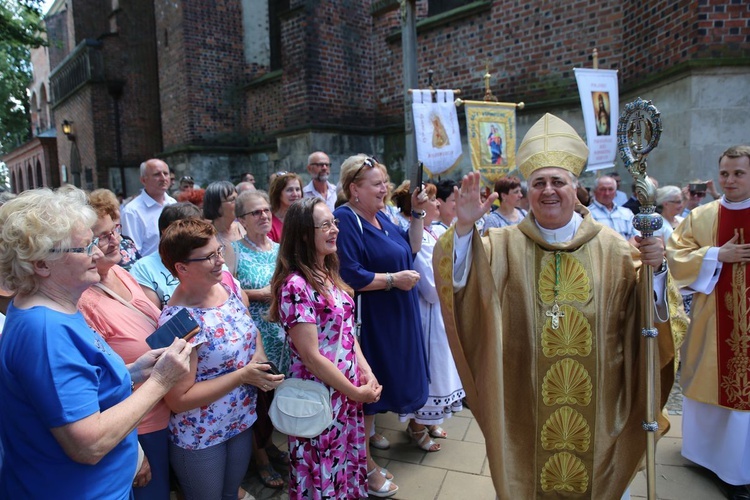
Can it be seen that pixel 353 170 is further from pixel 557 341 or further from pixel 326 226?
pixel 557 341

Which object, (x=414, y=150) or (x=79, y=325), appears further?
(x=414, y=150)

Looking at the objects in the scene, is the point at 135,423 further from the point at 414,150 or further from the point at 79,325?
the point at 414,150

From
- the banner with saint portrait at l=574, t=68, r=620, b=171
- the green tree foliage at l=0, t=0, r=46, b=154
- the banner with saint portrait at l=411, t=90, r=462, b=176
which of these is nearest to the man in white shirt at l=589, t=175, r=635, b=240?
the banner with saint portrait at l=574, t=68, r=620, b=171

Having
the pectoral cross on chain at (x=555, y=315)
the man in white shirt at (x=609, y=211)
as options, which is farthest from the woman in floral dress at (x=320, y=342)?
the man in white shirt at (x=609, y=211)

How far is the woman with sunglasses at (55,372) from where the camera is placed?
1.43 m

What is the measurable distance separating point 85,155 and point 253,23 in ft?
26.3

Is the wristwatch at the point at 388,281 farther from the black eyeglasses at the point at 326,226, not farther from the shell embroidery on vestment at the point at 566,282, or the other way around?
the shell embroidery on vestment at the point at 566,282

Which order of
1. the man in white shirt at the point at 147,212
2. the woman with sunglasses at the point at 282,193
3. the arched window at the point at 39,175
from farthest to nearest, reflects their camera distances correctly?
the arched window at the point at 39,175 < the man in white shirt at the point at 147,212 < the woman with sunglasses at the point at 282,193

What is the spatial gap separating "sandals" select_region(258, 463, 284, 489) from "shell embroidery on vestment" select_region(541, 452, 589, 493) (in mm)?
1729

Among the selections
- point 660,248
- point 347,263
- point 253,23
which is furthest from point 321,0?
point 660,248

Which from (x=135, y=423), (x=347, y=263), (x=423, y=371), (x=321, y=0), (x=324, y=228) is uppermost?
(x=321, y=0)

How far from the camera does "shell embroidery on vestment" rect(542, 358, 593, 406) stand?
231cm

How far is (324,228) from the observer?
2.52 meters

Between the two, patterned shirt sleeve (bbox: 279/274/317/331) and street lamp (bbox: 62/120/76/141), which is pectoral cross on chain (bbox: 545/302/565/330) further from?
street lamp (bbox: 62/120/76/141)
